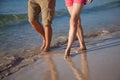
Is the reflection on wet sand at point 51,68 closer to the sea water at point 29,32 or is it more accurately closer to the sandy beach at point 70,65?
the sandy beach at point 70,65

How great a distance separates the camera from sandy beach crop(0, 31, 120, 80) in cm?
402

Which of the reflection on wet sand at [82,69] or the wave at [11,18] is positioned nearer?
the reflection on wet sand at [82,69]

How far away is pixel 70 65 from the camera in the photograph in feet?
14.7

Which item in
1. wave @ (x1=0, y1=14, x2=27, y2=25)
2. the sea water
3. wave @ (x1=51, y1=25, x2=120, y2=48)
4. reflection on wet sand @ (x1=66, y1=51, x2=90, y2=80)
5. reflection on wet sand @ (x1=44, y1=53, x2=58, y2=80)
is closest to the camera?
reflection on wet sand @ (x1=66, y1=51, x2=90, y2=80)

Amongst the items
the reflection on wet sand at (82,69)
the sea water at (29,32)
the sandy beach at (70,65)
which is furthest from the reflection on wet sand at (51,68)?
the sea water at (29,32)

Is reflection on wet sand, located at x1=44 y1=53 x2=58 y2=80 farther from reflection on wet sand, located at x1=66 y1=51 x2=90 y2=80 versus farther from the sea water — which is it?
the sea water

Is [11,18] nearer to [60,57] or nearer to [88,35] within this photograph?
[88,35]

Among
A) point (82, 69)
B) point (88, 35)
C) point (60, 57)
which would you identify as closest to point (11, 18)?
point (88, 35)

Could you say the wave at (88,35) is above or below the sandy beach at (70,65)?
above

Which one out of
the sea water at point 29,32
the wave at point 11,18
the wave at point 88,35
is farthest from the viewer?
the wave at point 11,18

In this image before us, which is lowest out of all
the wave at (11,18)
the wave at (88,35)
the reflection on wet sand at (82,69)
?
the reflection on wet sand at (82,69)

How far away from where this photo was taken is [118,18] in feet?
29.6

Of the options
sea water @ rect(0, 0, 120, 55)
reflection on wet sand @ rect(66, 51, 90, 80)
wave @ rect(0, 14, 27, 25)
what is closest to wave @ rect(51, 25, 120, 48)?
sea water @ rect(0, 0, 120, 55)

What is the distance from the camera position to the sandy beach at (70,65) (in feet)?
13.2
